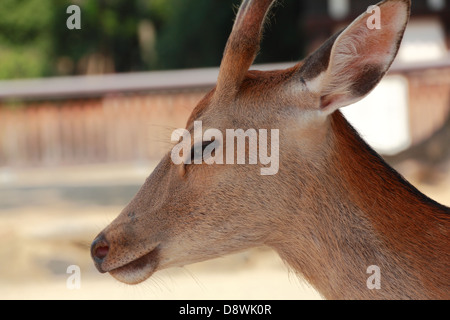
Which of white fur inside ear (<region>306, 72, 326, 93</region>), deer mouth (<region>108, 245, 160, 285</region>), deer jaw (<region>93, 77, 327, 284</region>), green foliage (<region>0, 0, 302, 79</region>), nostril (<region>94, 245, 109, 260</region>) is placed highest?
green foliage (<region>0, 0, 302, 79</region>)

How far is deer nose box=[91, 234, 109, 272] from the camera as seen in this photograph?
2791 millimetres

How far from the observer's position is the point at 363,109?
1573 cm

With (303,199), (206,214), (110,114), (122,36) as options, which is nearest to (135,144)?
(110,114)

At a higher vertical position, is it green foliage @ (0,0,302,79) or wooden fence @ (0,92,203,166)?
green foliage @ (0,0,302,79)

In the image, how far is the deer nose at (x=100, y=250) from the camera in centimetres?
279

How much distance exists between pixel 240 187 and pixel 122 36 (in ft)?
125

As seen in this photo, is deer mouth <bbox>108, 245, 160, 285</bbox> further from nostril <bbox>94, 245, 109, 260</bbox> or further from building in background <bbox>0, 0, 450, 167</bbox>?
building in background <bbox>0, 0, 450, 167</bbox>

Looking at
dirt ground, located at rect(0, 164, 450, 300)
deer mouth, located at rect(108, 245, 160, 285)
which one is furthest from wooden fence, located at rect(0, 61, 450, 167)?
deer mouth, located at rect(108, 245, 160, 285)

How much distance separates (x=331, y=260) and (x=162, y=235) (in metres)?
0.67

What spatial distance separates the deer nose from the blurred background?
394 millimetres

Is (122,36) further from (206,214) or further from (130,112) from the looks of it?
(206,214)

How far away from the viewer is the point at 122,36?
39.8 meters

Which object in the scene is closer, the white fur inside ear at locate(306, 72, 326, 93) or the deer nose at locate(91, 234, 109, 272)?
the white fur inside ear at locate(306, 72, 326, 93)

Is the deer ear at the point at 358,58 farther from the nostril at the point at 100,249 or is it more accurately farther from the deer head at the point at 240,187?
the nostril at the point at 100,249
